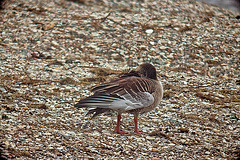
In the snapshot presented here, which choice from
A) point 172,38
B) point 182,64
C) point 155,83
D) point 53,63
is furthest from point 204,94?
point 53,63

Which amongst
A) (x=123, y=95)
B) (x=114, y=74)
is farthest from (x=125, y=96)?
(x=114, y=74)

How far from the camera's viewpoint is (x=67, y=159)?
7.73 metres

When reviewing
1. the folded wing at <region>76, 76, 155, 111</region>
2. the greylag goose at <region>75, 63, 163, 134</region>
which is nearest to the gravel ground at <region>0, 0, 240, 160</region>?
the greylag goose at <region>75, 63, 163, 134</region>

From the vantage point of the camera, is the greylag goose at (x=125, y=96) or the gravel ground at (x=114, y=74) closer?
the greylag goose at (x=125, y=96)

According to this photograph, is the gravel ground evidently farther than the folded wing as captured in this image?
Yes

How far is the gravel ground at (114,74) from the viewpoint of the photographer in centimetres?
888

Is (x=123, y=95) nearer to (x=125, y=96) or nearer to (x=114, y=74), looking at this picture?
(x=125, y=96)

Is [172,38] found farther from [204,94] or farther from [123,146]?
[123,146]

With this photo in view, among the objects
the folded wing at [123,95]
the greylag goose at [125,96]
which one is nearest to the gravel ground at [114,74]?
the greylag goose at [125,96]

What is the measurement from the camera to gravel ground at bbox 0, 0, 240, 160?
8883mm

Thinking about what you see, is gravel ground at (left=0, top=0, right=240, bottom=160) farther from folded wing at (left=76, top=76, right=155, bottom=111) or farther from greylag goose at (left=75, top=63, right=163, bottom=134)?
folded wing at (left=76, top=76, right=155, bottom=111)

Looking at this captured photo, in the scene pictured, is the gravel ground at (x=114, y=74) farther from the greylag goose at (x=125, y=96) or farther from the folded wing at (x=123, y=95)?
the folded wing at (x=123, y=95)

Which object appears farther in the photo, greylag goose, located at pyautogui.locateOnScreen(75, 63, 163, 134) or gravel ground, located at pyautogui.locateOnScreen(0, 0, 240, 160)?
gravel ground, located at pyautogui.locateOnScreen(0, 0, 240, 160)

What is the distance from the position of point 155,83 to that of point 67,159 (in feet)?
12.1
